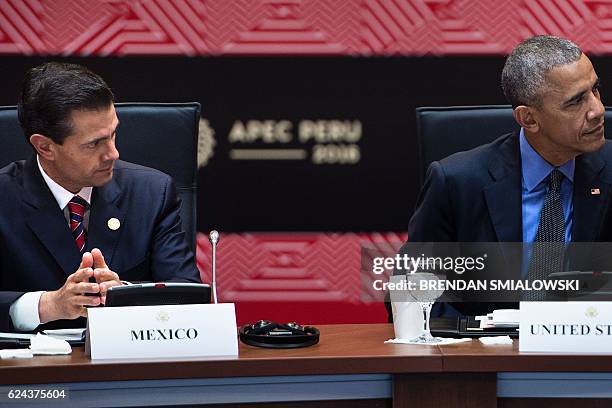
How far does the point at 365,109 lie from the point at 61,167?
1366 millimetres

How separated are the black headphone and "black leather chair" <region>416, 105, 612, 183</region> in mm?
858

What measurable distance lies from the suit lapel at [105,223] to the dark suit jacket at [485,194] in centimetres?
82

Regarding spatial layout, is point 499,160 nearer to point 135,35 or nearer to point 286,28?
point 286,28

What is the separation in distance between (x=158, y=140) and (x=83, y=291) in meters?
0.70

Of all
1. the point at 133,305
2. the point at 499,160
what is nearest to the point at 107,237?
the point at 133,305

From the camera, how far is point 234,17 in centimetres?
374

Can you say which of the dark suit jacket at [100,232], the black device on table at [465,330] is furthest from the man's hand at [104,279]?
the black device on table at [465,330]

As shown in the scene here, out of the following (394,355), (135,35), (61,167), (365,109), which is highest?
(135,35)

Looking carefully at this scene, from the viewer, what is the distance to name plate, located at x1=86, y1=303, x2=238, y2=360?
2049mm

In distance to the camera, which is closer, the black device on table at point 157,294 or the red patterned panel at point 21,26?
the black device on table at point 157,294

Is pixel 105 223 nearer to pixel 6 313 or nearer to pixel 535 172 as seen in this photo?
pixel 6 313

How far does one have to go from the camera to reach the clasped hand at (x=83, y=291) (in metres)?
2.33

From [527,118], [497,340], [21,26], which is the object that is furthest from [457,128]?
[21,26]

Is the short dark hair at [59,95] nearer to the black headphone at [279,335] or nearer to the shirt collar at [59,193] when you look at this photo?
the shirt collar at [59,193]
